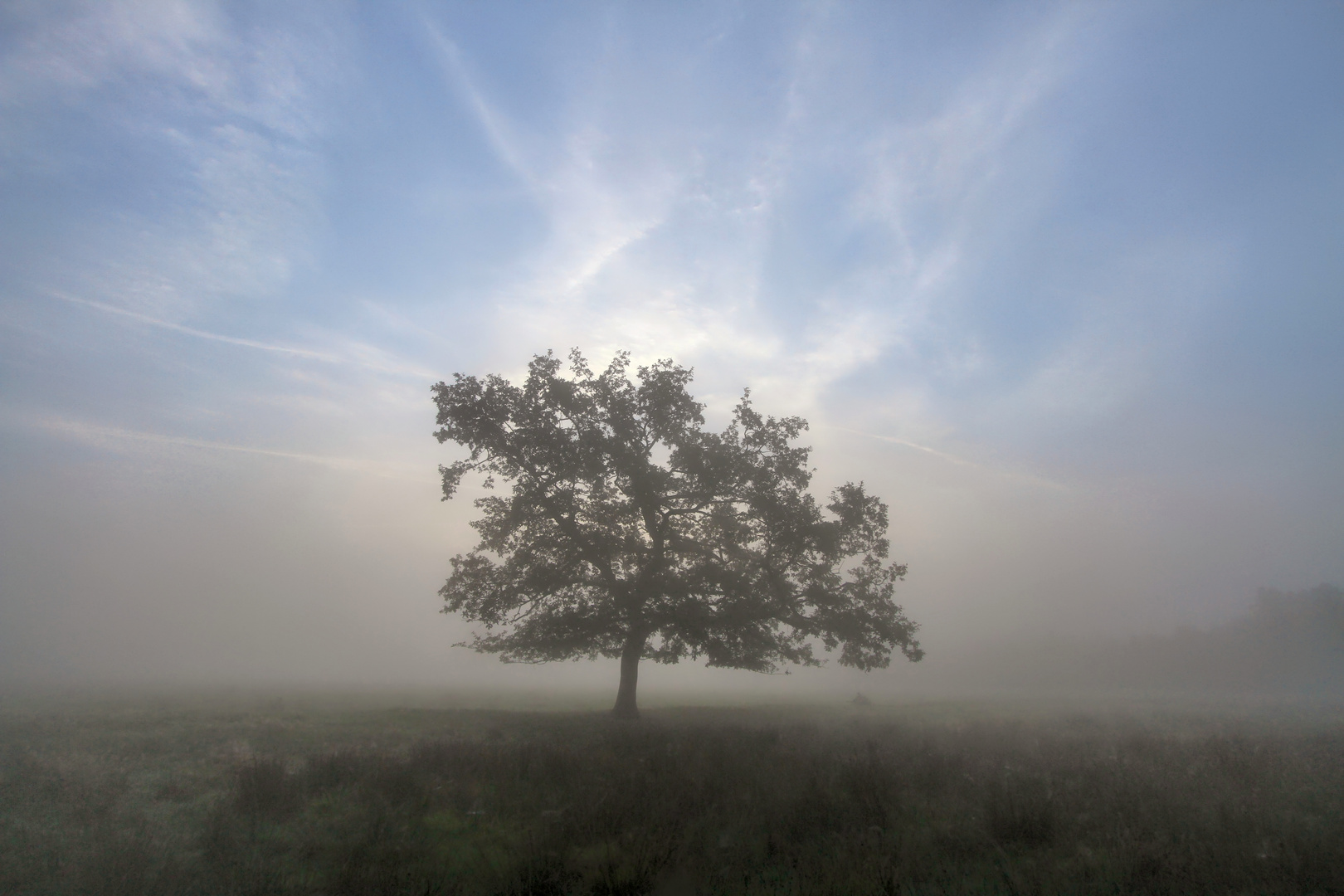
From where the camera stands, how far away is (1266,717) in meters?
26.7

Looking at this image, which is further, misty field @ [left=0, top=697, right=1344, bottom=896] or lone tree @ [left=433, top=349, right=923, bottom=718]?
lone tree @ [left=433, top=349, right=923, bottom=718]

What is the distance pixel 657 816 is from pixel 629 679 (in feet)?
48.8

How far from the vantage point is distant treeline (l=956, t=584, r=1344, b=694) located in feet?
228

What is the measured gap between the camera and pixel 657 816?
8094 mm

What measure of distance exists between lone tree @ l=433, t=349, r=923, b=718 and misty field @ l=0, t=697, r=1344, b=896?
21.7 feet

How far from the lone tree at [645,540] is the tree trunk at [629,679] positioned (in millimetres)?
72

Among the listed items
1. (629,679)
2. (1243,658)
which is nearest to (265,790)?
(629,679)

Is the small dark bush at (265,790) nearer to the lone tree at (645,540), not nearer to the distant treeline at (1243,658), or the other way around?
the lone tree at (645,540)

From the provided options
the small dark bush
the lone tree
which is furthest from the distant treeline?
the small dark bush

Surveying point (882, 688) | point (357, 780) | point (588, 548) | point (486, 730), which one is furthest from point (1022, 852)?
point (882, 688)

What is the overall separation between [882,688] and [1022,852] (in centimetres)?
6885

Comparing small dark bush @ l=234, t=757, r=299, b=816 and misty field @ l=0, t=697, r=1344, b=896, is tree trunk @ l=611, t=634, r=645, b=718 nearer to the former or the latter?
misty field @ l=0, t=697, r=1344, b=896

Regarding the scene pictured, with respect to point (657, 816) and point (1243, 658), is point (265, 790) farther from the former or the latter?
point (1243, 658)

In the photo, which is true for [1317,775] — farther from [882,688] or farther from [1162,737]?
[882,688]
